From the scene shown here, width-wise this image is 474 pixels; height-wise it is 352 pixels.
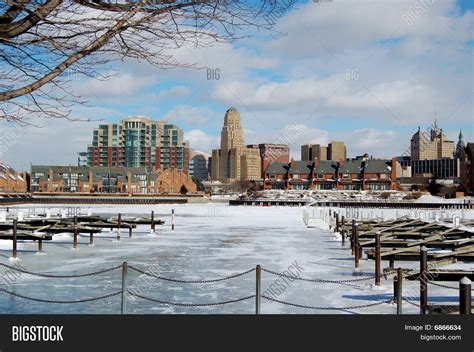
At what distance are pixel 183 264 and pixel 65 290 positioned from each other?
6031 millimetres

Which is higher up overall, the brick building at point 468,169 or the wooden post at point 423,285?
the brick building at point 468,169

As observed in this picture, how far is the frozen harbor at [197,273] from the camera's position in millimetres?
12645

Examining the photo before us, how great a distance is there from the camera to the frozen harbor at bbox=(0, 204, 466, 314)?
1265cm

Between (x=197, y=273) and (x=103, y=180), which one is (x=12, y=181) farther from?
(x=197, y=273)

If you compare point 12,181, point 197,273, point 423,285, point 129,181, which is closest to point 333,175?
point 129,181

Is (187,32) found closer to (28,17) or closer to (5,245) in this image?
(28,17)

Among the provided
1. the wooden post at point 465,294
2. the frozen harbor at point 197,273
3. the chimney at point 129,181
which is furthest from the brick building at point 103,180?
the wooden post at point 465,294

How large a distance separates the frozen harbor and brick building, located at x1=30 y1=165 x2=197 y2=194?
4699 inches

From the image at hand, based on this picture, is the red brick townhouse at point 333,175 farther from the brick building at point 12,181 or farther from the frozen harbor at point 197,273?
the frozen harbor at point 197,273

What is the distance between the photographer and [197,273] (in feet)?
58.6

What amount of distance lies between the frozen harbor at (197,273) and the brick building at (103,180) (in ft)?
392

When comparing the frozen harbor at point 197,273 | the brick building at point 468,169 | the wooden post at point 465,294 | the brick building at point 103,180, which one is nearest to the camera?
the wooden post at point 465,294

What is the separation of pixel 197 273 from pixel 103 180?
453ft

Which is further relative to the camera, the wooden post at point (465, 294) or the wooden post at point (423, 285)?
the wooden post at point (423, 285)
